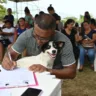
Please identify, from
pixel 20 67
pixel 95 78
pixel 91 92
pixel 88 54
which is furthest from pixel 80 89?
pixel 20 67

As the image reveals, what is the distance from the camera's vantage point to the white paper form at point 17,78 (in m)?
1.39

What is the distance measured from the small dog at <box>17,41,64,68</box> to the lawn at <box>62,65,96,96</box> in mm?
1633

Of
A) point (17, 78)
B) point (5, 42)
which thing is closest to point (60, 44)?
point (17, 78)

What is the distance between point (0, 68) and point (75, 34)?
3.26 meters

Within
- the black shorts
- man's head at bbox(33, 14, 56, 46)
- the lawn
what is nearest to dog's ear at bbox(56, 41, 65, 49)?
man's head at bbox(33, 14, 56, 46)

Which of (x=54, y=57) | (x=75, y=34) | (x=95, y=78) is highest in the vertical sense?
(x=54, y=57)

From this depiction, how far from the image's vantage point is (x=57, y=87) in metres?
1.40

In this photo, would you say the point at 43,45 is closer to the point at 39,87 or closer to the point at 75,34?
the point at 39,87

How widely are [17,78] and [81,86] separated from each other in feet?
8.03

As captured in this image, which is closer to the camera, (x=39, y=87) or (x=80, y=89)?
(x=39, y=87)

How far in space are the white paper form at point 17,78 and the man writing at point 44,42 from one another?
61 millimetres

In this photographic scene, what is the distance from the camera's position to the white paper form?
139cm

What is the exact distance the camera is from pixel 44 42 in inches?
73.8

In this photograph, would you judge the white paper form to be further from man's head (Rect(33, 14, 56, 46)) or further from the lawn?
the lawn
